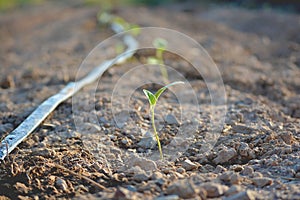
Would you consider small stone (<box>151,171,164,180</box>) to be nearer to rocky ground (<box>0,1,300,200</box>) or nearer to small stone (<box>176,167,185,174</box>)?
rocky ground (<box>0,1,300,200</box>)

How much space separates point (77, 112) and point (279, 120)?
4.43ft

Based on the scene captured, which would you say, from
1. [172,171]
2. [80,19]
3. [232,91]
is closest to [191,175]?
[172,171]

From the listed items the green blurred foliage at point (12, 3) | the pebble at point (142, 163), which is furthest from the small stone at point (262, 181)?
the green blurred foliage at point (12, 3)

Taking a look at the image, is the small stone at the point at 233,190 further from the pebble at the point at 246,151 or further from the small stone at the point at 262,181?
the pebble at the point at 246,151

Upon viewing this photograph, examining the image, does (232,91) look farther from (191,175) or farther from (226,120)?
(191,175)

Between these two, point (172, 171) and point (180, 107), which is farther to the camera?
point (180, 107)

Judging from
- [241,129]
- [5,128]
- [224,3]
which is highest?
[224,3]

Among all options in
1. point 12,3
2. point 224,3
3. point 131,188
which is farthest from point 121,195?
point 12,3

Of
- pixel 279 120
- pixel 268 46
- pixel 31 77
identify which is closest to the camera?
pixel 279 120

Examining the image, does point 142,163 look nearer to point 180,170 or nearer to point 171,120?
point 180,170

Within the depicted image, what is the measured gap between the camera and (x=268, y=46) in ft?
16.8

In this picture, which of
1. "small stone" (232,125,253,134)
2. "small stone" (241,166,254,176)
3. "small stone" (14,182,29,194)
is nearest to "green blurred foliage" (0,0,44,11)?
"small stone" (232,125,253,134)

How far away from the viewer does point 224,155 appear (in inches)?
87.0

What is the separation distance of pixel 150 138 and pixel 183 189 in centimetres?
74
